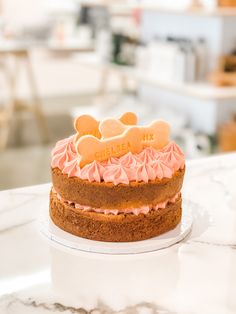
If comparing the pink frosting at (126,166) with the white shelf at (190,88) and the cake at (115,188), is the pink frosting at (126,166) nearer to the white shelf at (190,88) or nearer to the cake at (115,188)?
the cake at (115,188)

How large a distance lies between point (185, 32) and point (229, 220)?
332 cm

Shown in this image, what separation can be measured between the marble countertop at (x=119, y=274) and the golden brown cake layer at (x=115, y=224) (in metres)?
0.04

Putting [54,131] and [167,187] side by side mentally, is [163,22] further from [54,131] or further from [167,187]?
[167,187]

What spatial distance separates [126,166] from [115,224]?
0.36 ft

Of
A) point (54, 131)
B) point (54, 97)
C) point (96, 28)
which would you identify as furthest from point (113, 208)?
point (54, 97)

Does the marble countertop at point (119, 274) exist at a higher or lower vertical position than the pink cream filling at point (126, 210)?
lower

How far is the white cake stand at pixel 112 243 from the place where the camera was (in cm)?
104

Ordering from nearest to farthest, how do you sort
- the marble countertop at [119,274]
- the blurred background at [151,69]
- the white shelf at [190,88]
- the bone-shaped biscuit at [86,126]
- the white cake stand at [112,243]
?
the marble countertop at [119,274], the white cake stand at [112,243], the bone-shaped biscuit at [86,126], the white shelf at [190,88], the blurred background at [151,69]

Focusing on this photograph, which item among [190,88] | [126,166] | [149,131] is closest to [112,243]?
[126,166]

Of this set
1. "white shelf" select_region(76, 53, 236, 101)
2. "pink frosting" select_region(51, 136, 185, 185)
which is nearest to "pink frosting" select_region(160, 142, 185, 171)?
"pink frosting" select_region(51, 136, 185, 185)

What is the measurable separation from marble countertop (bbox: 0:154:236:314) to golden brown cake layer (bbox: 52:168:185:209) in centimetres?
9

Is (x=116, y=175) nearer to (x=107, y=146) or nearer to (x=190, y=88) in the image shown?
(x=107, y=146)

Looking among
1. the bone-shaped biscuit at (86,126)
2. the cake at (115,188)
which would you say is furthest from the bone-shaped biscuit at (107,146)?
the bone-shaped biscuit at (86,126)

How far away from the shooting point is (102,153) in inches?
42.4
